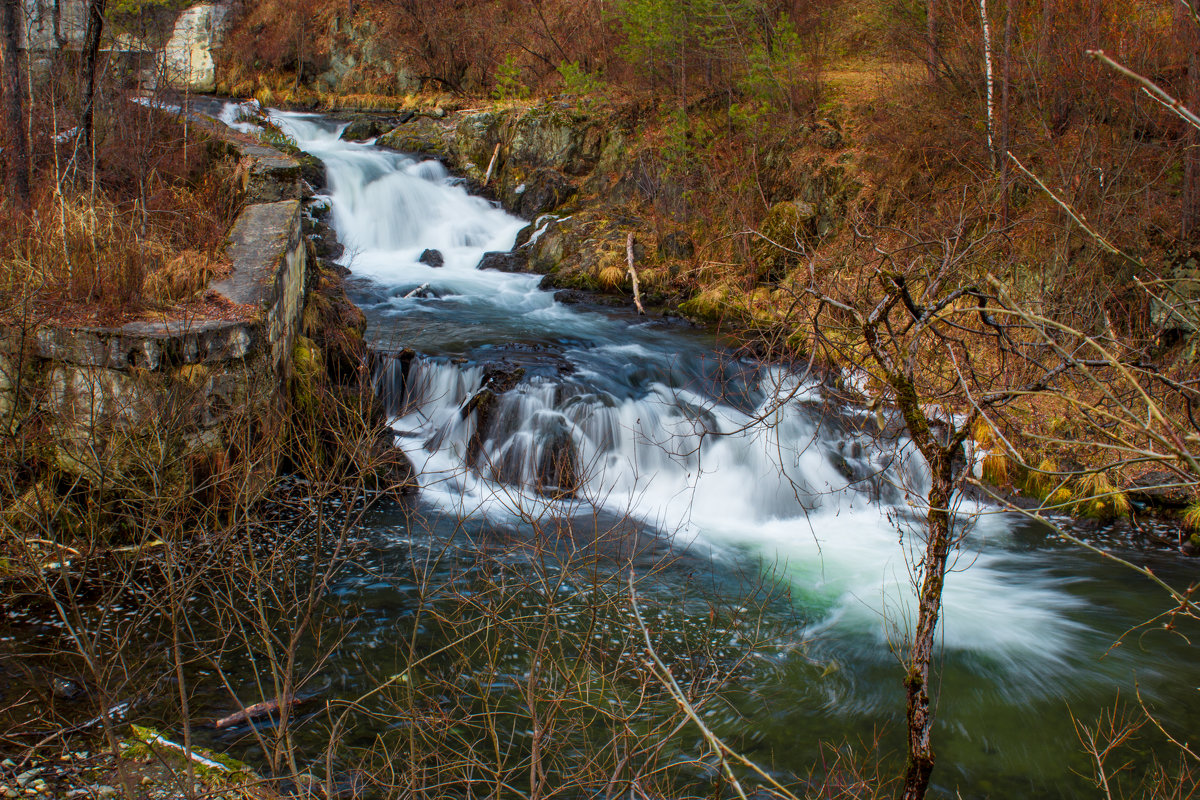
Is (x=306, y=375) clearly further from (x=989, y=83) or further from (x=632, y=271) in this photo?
(x=989, y=83)

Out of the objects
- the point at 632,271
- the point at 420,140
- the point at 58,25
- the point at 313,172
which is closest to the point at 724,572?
the point at 632,271

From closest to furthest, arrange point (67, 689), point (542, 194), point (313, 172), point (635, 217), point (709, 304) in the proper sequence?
point (67, 689)
point (709, 304)
point (635, 217)
point (313, 172)
point (542, 194)

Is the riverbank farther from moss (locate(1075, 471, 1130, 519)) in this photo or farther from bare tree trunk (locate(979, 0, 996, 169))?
bare tree trunk (locate(979, 0, 996, 169))

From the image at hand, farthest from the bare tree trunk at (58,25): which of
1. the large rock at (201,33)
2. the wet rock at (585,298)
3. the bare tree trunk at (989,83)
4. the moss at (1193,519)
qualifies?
the large rock at (201,33)

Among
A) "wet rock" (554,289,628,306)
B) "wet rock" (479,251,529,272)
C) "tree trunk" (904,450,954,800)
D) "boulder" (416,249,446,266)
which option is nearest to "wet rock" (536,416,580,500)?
"wet rock" (554,289,628,306)

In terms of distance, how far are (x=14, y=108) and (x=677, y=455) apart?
862cm

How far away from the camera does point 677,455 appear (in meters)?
5.01

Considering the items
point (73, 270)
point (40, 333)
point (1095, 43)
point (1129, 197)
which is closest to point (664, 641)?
point (40, 333)

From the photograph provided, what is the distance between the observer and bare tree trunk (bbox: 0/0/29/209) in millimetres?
8352

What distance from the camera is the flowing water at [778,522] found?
5.20 metres

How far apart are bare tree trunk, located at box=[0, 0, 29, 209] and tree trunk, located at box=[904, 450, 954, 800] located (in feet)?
30.2

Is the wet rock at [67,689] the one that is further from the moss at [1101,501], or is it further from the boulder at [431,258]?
the boulder at [431,258]

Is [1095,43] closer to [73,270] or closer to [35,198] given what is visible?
[73,270]

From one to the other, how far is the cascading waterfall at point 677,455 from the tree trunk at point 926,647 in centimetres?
155
